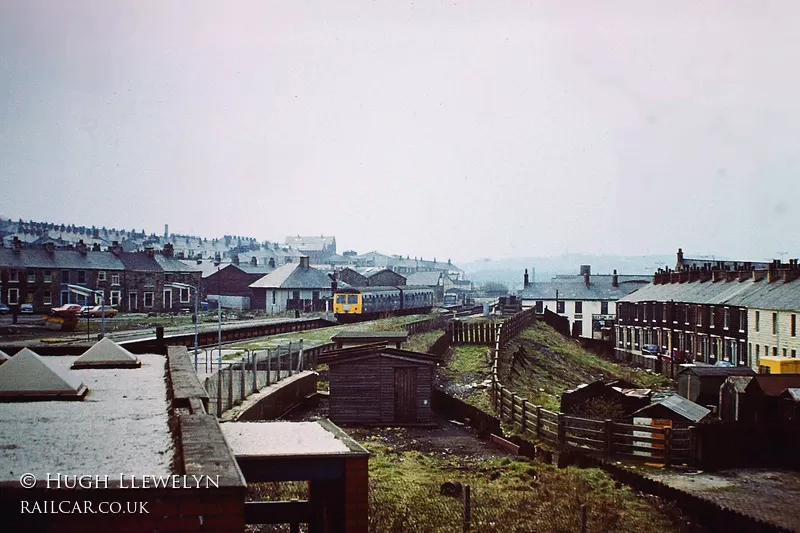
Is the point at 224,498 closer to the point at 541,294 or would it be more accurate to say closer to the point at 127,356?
the point at 127,356

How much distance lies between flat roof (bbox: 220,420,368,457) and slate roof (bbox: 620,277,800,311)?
1209 inches

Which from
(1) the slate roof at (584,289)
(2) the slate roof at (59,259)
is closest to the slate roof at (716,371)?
(2) the slate roof at (59,259)

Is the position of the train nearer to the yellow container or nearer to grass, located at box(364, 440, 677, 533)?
the yellow container

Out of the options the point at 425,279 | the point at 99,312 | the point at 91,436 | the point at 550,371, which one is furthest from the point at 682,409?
the point at 425,279

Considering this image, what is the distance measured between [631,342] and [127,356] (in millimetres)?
49057

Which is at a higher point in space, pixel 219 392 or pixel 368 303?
pixel 219 392

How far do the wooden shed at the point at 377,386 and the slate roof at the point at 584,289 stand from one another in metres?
54.8

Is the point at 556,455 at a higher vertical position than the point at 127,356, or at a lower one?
lower

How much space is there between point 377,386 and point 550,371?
18.3 m

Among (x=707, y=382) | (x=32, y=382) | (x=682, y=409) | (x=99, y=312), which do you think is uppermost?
(x=32, y=382)

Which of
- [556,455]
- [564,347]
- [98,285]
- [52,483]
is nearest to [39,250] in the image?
[98,285]

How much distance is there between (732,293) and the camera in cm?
4344

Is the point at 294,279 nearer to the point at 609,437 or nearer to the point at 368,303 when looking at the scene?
the point at 368,303

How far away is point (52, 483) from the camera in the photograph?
4.94 meters
